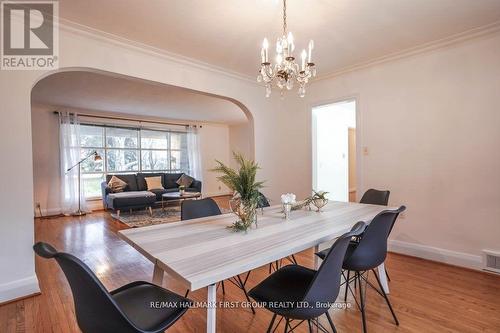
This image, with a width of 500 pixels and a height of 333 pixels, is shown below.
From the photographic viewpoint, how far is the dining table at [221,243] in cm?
106

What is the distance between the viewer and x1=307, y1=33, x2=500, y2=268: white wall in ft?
8.42

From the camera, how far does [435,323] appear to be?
1786mm

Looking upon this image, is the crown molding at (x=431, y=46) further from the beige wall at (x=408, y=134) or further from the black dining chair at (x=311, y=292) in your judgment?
the black dining chair at (x=311, y=292)

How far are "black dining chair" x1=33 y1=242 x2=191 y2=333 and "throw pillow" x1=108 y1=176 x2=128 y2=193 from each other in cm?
523

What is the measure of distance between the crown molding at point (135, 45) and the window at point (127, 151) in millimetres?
4554

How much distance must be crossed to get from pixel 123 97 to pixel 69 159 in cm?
228

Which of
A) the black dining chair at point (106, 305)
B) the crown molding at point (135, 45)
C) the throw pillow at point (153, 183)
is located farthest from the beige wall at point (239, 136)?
the black dining chair at point (106, 305)

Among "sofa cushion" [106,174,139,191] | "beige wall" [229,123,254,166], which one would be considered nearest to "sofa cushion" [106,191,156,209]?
"sofa cushion" [106,174,139,191]

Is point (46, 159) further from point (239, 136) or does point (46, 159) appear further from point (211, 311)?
point (211, 311)

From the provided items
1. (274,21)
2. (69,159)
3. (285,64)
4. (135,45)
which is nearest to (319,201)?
(285,64)

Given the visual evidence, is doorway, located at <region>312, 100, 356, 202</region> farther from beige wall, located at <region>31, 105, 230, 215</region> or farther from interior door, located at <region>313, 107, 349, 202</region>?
beige wall, located at <region>31, 105, 230, 215</region>

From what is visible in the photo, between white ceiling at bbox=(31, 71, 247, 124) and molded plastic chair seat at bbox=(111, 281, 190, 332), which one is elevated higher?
white ceiling at bbox=(31, 71, 247, 124)

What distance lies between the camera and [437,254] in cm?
288

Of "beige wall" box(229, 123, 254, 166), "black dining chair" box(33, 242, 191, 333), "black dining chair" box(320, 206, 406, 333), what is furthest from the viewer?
"beige wall" box(229, 123, 254, 166)
